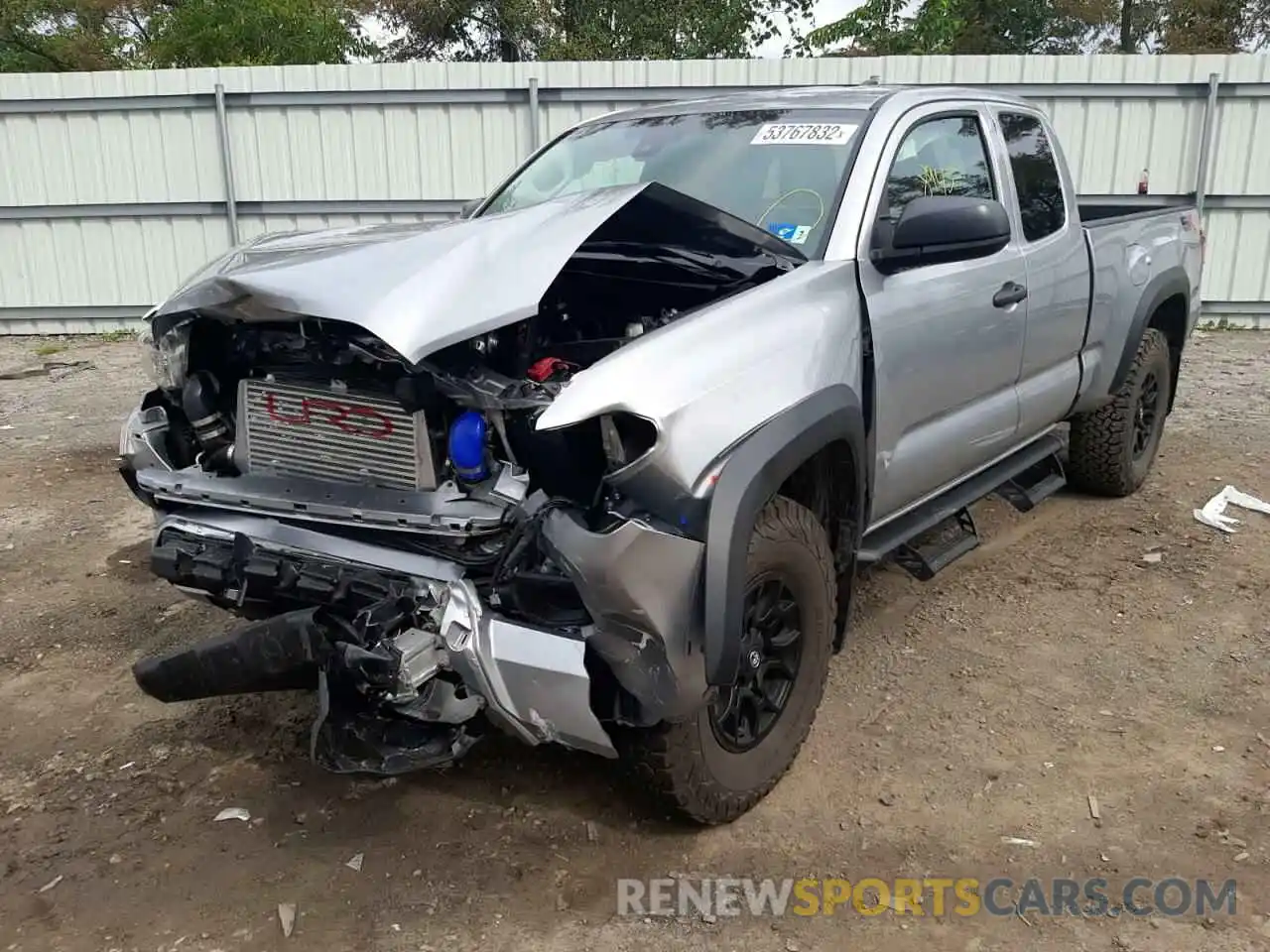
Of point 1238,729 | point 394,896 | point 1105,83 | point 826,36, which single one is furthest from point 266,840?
point 826,36

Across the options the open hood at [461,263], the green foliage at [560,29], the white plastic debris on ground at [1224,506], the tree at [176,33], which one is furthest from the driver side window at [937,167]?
the tree at [176,33]

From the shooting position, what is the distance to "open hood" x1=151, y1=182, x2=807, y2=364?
2477mm

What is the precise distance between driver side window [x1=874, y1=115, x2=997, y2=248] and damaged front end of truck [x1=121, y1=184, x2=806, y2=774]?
0.84 m

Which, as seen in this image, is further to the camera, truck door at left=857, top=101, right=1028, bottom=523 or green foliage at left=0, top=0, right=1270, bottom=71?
green foliage at left=0, top=0, right=1270, bottom=71

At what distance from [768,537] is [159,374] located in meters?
1.80

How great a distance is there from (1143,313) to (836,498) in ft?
9.41

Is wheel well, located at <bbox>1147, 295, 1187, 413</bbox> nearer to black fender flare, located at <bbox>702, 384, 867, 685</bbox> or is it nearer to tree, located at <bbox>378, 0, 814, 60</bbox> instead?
black fender flare, located at <bbox>702, 384, 867, 685</bbox>

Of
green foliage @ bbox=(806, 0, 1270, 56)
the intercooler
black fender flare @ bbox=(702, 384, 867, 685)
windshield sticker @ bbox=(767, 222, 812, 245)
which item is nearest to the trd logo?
the intercooler

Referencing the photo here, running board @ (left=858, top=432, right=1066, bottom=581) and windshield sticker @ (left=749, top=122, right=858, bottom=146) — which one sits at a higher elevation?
windshield sticker @ (left=749, top=122, right=858, bottom=146)

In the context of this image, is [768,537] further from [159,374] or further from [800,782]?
[159,374]

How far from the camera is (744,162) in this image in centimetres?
377

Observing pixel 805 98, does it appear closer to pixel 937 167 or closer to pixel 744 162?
pixel 744 162

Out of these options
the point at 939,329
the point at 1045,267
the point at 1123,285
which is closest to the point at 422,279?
the point at 939,329

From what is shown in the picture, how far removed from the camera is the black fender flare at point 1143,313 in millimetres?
5230
